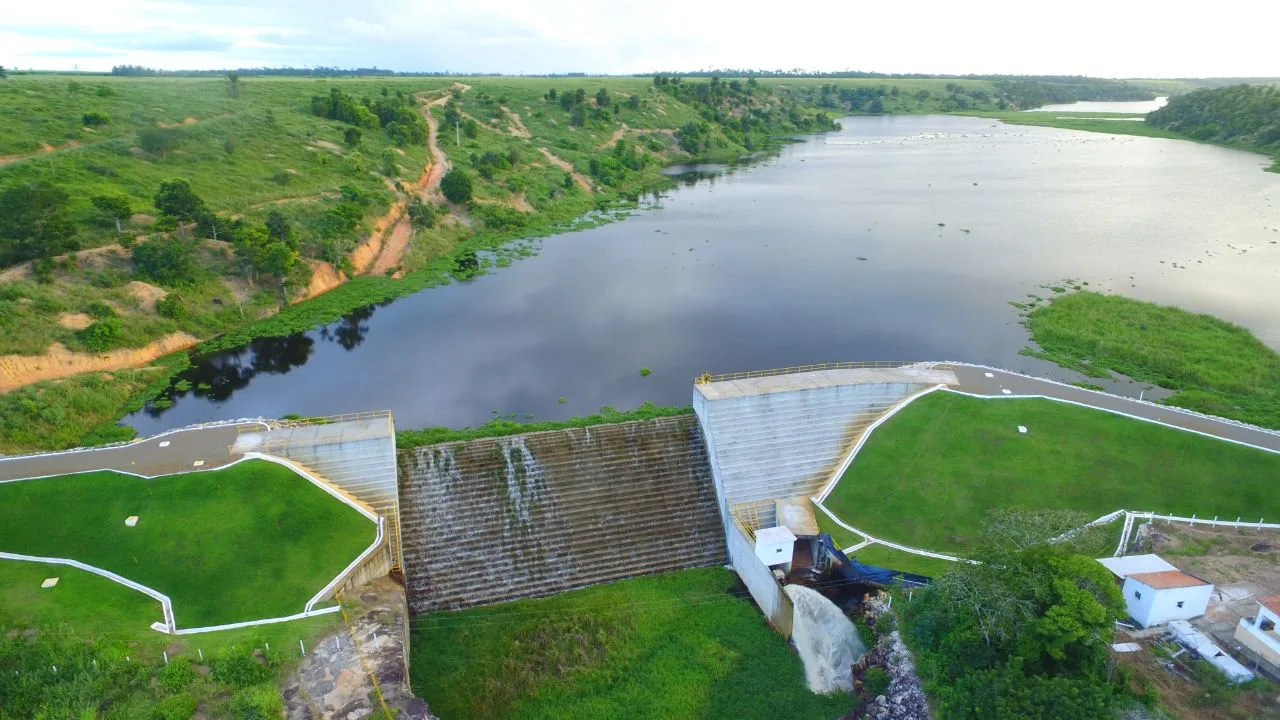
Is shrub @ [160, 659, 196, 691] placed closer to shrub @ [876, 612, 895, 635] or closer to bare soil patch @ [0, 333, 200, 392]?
shrub @ [876, 612, 895, 635]

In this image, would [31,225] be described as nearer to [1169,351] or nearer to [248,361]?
[248,361]

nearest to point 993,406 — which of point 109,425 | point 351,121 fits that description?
point 109,425

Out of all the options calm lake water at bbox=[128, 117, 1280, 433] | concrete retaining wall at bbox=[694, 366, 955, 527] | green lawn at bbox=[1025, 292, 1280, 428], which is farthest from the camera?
calm lake water at bbox=[128, 117, 1280, 433]

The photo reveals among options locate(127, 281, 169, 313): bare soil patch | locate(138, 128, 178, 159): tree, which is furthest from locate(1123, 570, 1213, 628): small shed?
locate(138, 128, 178, 159): tree

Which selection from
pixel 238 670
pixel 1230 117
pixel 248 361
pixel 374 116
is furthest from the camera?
pixel 1230 117

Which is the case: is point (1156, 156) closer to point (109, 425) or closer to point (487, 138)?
point (487, 138)

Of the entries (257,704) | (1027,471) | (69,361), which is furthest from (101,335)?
(1027,471)

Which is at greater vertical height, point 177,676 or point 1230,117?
point 1230,117
